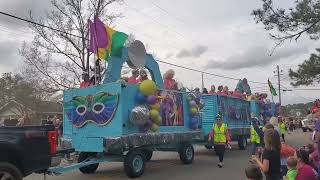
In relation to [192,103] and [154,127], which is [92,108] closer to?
[154,127]

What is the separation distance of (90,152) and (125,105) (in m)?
1.69

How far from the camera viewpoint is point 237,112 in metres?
22.4

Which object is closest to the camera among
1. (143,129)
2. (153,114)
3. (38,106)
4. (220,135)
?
(143,129)

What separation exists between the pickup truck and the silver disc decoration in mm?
5475

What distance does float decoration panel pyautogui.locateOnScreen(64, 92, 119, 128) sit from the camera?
13.0 metres

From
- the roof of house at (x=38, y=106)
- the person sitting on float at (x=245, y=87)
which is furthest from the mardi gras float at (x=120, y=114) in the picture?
the roof of house at (x=38, y=106)

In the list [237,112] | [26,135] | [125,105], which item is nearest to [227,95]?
[237,112]

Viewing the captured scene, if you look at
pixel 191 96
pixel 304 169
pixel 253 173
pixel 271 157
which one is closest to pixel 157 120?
pixel 191 96

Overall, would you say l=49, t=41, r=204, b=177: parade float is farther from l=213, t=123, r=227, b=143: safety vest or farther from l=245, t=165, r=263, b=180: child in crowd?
l=245, t=165, r=263, b=180: child in crowd

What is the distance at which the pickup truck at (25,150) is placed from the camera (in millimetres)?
8469

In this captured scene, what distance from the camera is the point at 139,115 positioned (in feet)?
42.8

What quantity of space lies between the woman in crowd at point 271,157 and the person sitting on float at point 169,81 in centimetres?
904

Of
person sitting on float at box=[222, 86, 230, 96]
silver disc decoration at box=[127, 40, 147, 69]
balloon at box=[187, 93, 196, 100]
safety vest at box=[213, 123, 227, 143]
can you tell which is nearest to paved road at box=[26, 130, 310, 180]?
safety vest at box=[213, 123, 227, 143]

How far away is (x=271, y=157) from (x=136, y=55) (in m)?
8.16
